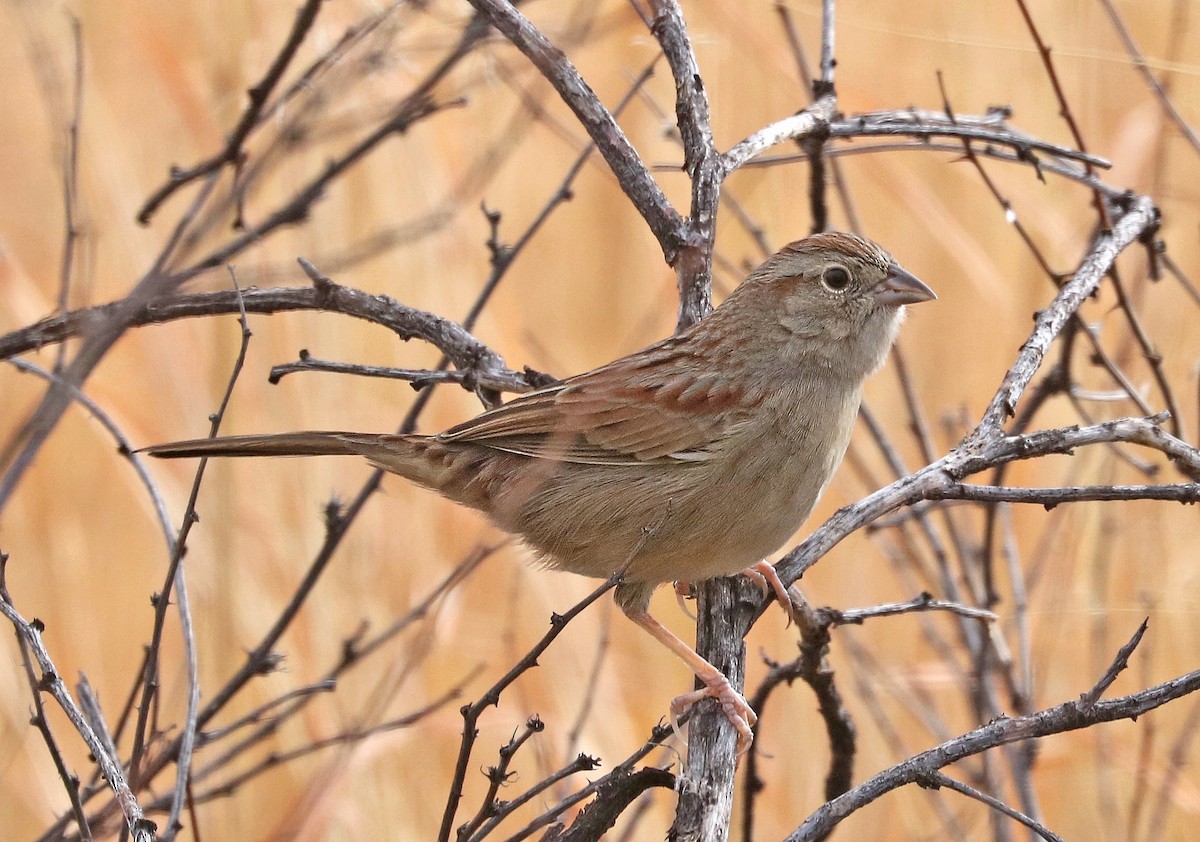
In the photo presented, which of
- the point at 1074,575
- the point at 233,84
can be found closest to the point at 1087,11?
the point at 1074,575

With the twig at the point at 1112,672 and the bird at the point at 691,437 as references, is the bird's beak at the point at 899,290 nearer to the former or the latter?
the bird at the point at 691,437

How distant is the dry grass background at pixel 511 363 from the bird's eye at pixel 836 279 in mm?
1136

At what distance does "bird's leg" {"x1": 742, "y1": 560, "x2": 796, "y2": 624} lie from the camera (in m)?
2.64

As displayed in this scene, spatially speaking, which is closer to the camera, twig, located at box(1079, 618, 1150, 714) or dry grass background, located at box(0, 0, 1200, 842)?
twig, located at box(1079, 618, 1150, 714)

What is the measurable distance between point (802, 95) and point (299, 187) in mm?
2253

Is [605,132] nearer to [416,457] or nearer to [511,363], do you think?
[416,457]

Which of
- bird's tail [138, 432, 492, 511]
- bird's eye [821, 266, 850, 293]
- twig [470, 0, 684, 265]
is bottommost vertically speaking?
bird's tail [138, 432, 492, 511]

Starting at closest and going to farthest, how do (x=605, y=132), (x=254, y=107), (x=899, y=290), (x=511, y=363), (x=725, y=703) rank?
(x=725, y=703), (x=605, y=132), (x=899, y=290), (x=254, y=107), (x=511, y=363)

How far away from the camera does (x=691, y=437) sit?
9.67ft

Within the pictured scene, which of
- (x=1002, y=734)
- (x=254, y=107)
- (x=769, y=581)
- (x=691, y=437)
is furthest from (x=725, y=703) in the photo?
(x=254, y=107)

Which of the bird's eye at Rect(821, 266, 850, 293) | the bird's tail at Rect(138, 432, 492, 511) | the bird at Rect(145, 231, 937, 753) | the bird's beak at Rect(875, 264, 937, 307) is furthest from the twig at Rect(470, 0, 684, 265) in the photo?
the bird's tail at Rect(138, 432, 492, 511)

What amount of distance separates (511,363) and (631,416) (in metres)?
2.01

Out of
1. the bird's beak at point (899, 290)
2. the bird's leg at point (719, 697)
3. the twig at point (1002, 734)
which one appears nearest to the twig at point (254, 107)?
the bird's beak at point (899, 290)

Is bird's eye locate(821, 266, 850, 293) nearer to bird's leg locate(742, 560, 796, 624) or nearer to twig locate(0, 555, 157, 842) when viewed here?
bird's leg locate(742, 560, 796, 624)
